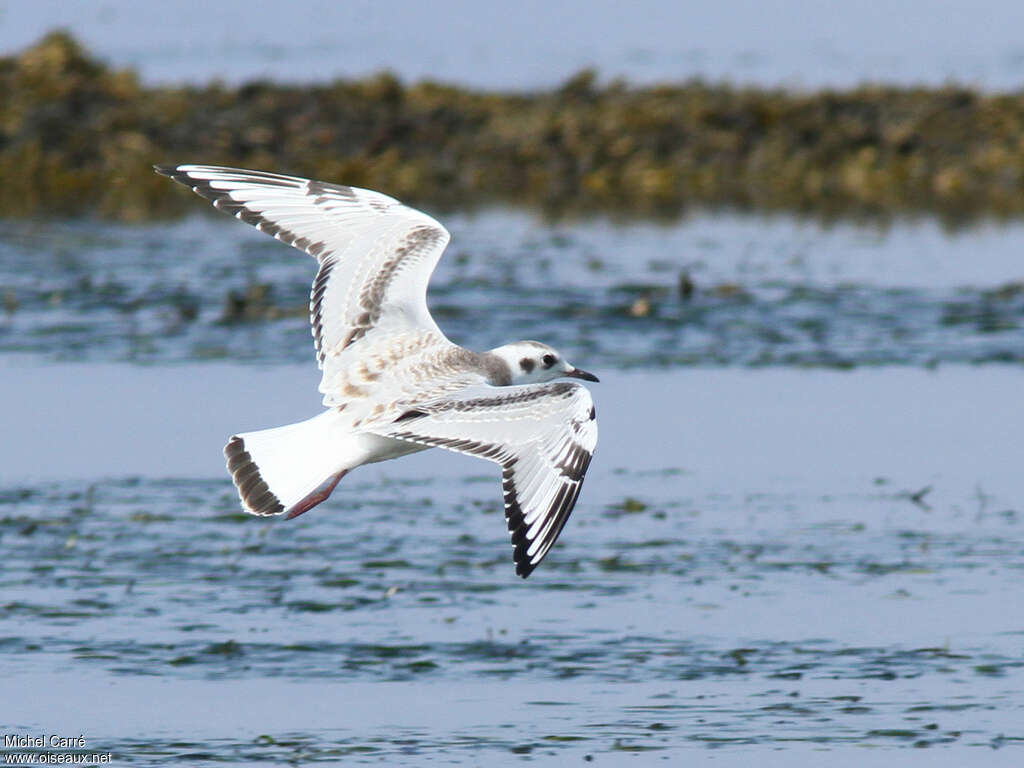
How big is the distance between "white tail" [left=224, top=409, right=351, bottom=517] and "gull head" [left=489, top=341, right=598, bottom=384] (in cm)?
89

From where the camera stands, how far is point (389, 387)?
28.0 feet

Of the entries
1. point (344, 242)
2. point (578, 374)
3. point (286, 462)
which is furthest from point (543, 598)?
point (286, 462)

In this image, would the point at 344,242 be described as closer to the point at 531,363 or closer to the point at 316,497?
the point at 531,363

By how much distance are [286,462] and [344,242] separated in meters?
1.47

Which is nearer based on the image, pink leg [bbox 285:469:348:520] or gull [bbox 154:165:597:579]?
gull [bbox 154:165:597:579]

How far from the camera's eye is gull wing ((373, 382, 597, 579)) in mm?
7590

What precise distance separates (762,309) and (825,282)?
1496 mm

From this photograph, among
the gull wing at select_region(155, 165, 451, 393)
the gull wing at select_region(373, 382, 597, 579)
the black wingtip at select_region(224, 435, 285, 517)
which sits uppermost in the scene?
the gull wing at select_region(155, 165, 451, 393)

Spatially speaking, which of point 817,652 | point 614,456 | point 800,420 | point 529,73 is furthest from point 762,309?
point 529,73

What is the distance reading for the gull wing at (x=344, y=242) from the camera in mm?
9023

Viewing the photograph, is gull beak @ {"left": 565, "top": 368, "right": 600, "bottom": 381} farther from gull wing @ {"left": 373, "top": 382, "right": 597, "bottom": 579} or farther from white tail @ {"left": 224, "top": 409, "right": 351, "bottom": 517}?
white tail @ {"left": 224, "top": 409, "right": 351, "bottom": 517}

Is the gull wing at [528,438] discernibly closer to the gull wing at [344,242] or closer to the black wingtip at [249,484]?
the black wingtip at [249,484]

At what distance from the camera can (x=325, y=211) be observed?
30.9ft

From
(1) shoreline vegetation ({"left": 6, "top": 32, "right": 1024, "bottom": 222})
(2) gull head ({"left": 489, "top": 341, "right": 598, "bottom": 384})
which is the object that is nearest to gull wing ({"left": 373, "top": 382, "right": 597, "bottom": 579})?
(2) gull head ({"left": 489, "top": 341, "right": 598, "bottom": 384})
